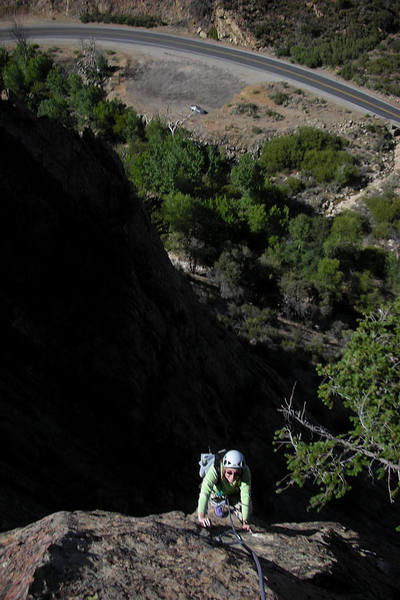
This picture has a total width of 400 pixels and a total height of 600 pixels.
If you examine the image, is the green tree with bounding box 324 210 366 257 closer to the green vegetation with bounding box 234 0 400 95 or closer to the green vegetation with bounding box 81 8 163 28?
the green vegetation with bounding box 234 0 400 95

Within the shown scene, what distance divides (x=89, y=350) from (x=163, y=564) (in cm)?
657

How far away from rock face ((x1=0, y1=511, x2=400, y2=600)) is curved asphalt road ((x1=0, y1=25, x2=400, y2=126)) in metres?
55.5

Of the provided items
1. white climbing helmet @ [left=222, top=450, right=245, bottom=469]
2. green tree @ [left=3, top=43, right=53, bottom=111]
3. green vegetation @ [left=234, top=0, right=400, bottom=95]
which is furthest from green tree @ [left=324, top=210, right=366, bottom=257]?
green tree @ [left=3, top=43, right=53, bottom=111]

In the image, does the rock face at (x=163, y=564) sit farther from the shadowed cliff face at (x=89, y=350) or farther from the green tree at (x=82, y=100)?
the green tree at (x=82, y=100)

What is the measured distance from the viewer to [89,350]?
35.6 feet

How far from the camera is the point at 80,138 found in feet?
40.3

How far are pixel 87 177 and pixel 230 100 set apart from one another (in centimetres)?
4860

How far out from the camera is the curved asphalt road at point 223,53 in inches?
2128

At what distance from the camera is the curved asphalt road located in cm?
5406

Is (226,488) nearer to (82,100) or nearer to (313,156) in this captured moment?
(313,156)

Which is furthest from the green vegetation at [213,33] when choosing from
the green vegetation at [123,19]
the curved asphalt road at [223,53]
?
the green vegetation at [123,19]

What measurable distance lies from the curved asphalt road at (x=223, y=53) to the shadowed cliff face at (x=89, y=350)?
50.1 metres

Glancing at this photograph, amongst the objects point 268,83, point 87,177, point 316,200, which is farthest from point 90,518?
point 268,83

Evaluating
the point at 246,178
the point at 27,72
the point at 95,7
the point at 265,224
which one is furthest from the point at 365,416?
the point at 95,7
